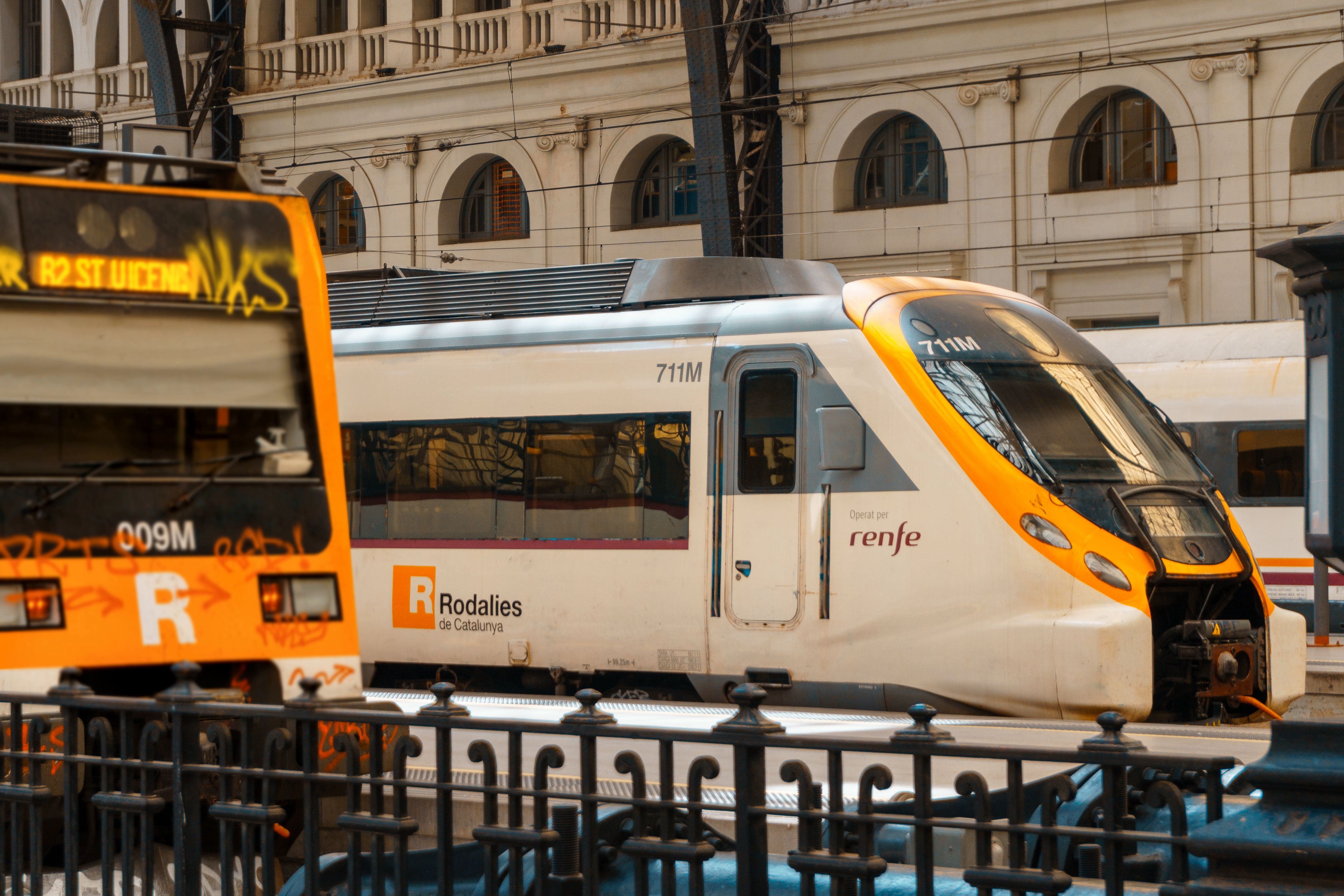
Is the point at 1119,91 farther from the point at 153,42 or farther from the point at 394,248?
the point at 153,42

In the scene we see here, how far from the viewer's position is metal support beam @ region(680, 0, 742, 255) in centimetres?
2384

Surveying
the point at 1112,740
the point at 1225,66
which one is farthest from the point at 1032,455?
the point at 1225,66

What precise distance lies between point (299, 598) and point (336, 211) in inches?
1056

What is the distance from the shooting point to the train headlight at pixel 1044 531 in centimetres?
976

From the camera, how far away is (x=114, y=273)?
699cm

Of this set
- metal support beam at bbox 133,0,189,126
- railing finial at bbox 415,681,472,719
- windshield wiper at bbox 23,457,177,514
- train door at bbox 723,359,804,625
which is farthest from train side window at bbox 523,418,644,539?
metal support beam at bbox 133,0,189,126

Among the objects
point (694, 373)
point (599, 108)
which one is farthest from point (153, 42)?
point (694, 373)

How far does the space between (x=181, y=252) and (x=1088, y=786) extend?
13.8 feet

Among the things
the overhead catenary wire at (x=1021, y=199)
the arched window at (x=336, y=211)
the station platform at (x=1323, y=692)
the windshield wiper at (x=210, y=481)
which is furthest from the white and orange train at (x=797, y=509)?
the arched window at (x=336, y=211)

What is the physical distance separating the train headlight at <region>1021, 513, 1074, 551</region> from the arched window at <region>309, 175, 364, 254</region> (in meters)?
24.8

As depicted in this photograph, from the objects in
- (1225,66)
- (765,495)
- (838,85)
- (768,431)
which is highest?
(838,85)

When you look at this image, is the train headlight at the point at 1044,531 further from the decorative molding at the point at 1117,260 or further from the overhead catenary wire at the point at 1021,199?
the overhead catenary wire at the point at 1021,199

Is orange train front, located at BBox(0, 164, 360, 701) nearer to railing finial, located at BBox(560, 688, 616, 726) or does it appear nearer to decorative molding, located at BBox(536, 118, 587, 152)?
railing finial, located at BBox(560, 688, 616, 726)

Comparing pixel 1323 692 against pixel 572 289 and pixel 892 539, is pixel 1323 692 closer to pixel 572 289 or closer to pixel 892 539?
pixel 892 539
